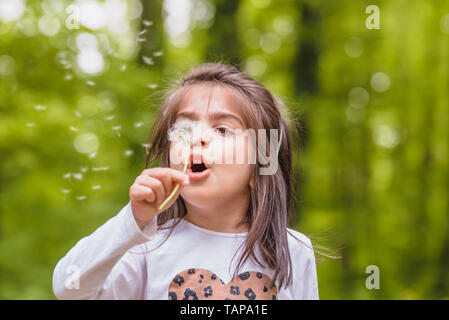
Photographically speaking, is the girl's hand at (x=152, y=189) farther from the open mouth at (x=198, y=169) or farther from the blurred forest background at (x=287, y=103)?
the blurred forest background at (x=287, y=103)

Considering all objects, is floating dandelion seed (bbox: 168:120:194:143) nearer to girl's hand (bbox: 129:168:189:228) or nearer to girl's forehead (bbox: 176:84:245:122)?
girl's forehead (bbox: 176:84:245:122)

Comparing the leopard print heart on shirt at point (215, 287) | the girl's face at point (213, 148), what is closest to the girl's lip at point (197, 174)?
the girl's face at point (213, 148)

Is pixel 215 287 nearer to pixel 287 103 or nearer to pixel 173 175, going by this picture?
pixel 173 175

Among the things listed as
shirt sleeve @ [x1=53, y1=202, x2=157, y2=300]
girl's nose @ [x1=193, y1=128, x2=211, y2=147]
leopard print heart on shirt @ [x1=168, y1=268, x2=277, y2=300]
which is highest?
girl's nose @ [x1=193, y1=128, x2=211, y2=147]

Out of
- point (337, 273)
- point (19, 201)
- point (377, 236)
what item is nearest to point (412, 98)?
point (377, 236)

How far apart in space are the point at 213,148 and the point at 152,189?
0.22 metres

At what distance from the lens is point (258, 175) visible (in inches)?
53.9

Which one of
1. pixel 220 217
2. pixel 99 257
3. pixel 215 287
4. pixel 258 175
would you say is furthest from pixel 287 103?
pixel 99 257

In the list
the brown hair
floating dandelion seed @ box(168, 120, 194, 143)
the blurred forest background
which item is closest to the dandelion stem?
floating dandelion seed @ box(168, 120, 194, 143)

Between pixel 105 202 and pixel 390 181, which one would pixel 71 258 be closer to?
pixel 105 202

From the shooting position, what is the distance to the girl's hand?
1.06 m

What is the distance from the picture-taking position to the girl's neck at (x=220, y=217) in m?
1.30

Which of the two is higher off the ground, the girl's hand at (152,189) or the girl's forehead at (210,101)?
the girl's forehead at (210,101)

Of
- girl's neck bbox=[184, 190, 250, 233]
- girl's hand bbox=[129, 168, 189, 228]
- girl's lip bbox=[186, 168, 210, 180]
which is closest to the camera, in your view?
girl's hand bbox=[129, 168, 189, 228]
